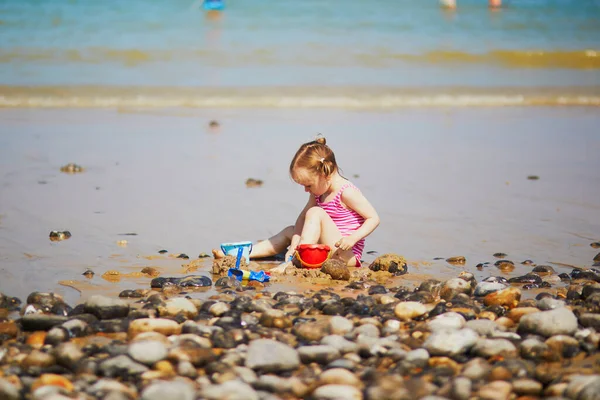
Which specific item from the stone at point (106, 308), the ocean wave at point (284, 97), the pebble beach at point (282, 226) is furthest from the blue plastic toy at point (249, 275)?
the ocean wave at point (284, 97)

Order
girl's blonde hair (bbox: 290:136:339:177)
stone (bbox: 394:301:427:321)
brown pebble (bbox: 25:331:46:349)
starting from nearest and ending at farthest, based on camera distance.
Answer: brown pebble (bbox: 25:331:46:349) → stone (bbox: 394:301:427:321) → girl's blonde hair (bbox: 290:136:339:177)

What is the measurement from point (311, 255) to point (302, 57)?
55.0 ft

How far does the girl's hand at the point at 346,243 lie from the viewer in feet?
21.8

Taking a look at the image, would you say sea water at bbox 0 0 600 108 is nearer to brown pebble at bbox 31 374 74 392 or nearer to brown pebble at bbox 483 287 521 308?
brown pebble at bbox 483 287 521 308

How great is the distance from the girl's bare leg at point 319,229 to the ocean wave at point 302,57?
49.5 ft

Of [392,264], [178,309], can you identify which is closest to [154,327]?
[178,309]

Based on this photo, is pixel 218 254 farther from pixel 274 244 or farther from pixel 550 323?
pixel 550 323

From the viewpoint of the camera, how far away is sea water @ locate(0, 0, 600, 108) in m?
17.4

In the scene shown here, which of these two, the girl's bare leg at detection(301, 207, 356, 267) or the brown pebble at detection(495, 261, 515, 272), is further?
the girl's bare leg at detection(301, 207, 356, 267)

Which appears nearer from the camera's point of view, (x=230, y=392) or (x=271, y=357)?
(x=230, y=392)

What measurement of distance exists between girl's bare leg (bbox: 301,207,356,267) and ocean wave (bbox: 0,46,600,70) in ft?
49.5

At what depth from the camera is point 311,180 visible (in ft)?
22.6

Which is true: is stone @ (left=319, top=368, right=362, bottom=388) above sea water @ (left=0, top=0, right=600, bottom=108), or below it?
below

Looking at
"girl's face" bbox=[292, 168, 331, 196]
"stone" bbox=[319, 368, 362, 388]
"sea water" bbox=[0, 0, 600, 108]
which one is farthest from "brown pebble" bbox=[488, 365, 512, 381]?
"sea water" bbox=[0, 0, 600, 108]
